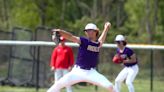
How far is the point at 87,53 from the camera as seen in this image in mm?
13836

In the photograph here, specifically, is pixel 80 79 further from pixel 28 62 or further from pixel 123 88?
pixel 28 62

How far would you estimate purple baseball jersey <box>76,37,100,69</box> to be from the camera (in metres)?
13.7

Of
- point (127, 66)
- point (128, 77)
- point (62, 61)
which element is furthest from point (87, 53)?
point (62, 61)

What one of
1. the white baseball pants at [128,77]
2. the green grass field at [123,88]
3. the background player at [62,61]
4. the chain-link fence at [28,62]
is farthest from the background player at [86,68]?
the chain-link fence at [28,62]

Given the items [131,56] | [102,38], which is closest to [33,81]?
[131,56]

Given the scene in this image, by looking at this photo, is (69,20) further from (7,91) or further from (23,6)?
(7,91)

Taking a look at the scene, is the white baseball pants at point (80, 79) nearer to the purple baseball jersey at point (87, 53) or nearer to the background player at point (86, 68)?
the background player at point (86, 68)

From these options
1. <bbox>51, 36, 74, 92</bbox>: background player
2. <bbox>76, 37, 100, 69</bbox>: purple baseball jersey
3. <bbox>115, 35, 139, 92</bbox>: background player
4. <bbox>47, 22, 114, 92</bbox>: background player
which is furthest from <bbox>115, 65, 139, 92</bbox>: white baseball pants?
<bbox>76, 37, 100, 69</bbox>: purple baseball jersey

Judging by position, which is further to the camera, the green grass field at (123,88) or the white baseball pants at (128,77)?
the green grass field at (123,88)

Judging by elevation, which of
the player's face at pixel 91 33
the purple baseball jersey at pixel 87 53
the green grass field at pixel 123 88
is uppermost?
the player's face at pixel 91 33

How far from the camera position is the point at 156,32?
55688 mm

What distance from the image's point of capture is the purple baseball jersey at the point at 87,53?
540 inches

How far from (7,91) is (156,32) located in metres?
35.2

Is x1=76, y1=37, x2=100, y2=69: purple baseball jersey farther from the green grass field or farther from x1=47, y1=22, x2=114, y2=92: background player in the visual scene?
the green grass field
